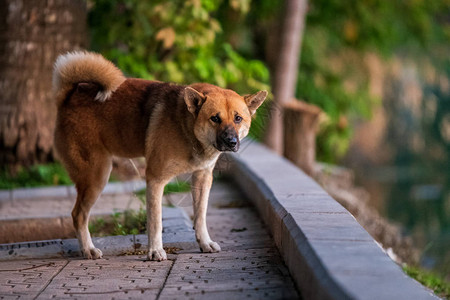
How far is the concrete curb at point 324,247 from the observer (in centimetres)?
327

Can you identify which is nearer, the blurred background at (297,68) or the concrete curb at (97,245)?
the concrete curb at (97,245)

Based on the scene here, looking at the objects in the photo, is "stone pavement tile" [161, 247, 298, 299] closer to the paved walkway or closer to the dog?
the paved walkway

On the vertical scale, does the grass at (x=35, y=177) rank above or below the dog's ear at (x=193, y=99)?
below

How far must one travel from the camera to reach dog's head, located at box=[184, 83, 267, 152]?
182 inches

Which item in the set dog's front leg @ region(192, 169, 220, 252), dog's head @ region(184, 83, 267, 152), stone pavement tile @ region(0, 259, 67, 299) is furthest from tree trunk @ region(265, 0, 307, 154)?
stone pavement tile @ region(0, 259, 67, 299)

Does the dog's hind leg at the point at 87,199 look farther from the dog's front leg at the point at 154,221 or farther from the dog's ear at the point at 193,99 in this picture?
the dog's ear at the point at 193,99

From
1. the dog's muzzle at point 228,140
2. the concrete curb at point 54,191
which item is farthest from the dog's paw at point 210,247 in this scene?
the concrete curb at point 54,191

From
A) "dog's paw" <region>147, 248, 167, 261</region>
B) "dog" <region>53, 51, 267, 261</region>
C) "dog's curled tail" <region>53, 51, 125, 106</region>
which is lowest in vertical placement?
"dog's paw" <region>147, 248, 167, 261</region>

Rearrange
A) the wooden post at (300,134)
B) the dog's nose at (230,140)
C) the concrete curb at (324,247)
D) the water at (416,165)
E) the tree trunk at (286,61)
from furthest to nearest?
1. the water at (416,165)
2. the tree trunk at (286,61)
3. the wooden post at (300,134)
4. the dog's nose at (230,140)
5. the concrete curb at (324,247)

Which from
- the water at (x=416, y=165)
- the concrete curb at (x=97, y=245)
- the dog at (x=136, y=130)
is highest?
the dog at (x=136, y=130)

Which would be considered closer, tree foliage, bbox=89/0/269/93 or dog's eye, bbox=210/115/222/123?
dog's eye, bbox=210/115/222/123

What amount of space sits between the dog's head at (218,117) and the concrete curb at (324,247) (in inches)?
30.8

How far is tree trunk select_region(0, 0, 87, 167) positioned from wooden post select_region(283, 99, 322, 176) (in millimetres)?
4408

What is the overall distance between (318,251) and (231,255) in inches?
54.8
